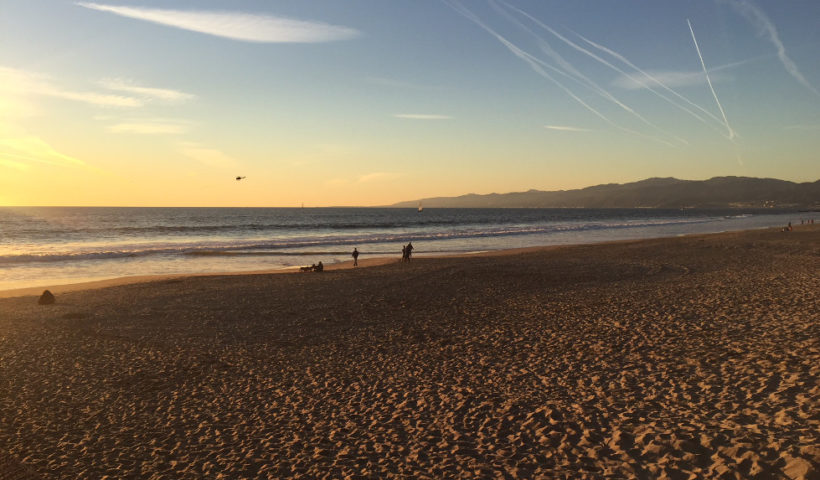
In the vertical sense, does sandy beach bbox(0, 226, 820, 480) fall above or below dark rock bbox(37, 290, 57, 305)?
below

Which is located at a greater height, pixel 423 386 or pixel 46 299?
pixel 46 299

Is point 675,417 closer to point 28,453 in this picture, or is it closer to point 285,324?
point 28,453

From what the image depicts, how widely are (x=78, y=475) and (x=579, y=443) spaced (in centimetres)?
724

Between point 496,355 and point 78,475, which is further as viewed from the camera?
point 496,355

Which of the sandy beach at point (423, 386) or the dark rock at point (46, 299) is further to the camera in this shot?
the dark rock at point (46, 299)

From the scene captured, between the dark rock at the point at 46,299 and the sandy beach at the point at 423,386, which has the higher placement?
the dark rock at the point at 46,299

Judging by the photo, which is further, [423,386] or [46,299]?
[46,299]

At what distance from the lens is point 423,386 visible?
1006cm

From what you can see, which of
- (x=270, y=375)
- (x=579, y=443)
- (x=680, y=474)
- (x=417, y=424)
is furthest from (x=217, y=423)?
(x=680, y=474)

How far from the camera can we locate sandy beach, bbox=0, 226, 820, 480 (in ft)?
23.1

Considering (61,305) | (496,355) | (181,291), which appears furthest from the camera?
(181,291)

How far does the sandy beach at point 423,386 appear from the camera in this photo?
703cm

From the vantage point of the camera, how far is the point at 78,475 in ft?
22.9

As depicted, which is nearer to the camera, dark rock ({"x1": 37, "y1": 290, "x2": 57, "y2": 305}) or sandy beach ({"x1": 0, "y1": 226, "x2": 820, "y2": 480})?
sandy beach ({"x1": 0, "y1": 226, "x2": 820, "y2": 480})
